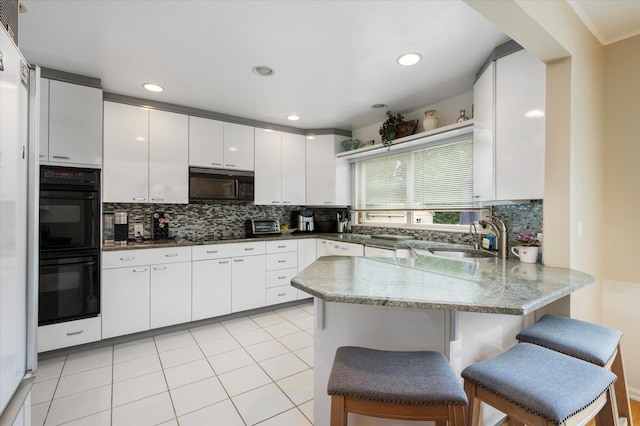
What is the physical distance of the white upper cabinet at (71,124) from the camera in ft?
8.21

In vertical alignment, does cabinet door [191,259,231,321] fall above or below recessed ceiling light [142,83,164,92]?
below

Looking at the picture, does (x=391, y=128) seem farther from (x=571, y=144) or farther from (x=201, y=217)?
(x=201, y=217)

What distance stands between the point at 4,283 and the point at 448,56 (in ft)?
9.06

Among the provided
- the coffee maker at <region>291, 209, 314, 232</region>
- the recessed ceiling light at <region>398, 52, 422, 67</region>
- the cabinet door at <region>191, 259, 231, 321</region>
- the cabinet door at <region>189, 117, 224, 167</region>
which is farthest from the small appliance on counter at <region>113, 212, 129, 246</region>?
the recessed ceiling light at <region>398, 52, 422, 67</region>

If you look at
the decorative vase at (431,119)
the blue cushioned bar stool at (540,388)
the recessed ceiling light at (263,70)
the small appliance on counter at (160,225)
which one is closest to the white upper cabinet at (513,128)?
the decorative vase at (431,119)

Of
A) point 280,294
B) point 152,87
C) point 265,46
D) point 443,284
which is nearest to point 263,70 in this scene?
point 265,46

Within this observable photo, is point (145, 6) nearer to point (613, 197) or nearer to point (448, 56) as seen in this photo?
point (448, 56)

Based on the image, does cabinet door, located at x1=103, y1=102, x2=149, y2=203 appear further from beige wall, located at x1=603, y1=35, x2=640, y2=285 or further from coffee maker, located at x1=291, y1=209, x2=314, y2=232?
beige wall, located at x1=603, y1=35, x2=640, y2=285

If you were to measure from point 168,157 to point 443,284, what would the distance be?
312 centimetres

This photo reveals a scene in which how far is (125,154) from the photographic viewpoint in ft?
9.92

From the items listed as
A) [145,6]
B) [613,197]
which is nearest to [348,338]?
[613,197]

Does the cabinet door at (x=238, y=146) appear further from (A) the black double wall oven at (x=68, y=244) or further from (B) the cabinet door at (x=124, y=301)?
(B) the cabinet door at (x=124, y=301)

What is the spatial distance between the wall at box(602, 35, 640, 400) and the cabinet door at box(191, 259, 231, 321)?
334 centimetres

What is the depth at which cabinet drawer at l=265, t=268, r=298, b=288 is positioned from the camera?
3.69 meters
